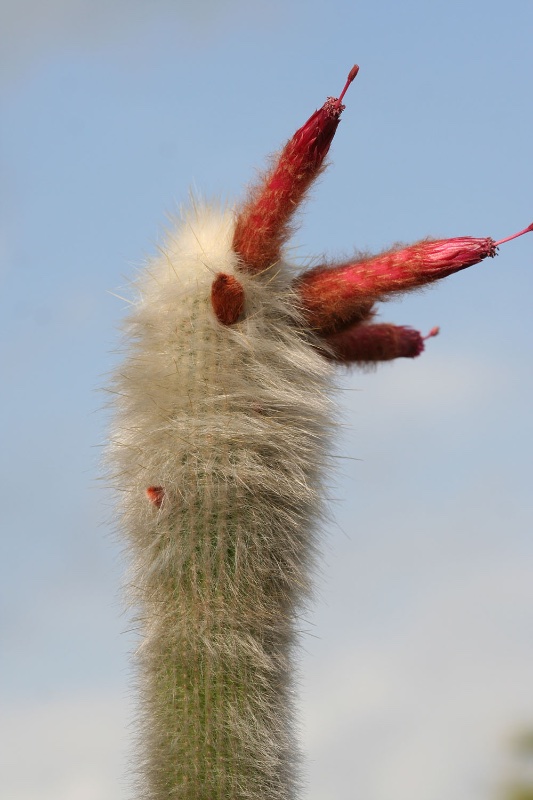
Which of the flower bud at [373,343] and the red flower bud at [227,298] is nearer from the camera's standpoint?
the red flower bud at [227,298]

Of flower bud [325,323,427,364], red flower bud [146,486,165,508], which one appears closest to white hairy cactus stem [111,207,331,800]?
red flower bud [146,486,165,508]

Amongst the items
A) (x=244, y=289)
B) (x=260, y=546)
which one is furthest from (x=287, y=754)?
(x=244, y=289)

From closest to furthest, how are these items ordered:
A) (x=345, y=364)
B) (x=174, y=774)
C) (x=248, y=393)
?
(x=174, y=774) → (x=248, y=393) → (x=345, y=364)

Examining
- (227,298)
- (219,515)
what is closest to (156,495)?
(219,515)

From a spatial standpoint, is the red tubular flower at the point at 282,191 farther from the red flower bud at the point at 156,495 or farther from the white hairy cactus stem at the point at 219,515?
the red flower bud at the point at 156,495

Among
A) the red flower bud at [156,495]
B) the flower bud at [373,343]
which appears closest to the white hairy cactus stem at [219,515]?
the red flower bud at [156,495]

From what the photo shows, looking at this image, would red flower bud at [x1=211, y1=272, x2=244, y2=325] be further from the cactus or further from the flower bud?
the flower bud

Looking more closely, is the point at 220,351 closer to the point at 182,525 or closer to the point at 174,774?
the point at 182,525

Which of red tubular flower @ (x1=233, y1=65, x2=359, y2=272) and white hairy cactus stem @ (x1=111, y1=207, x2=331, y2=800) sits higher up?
red tubular flower @ (x1=233, y1=65, x2=359, y2=272)
